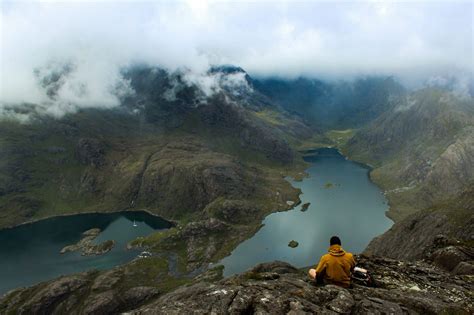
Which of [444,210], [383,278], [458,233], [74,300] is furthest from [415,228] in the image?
[74,300]

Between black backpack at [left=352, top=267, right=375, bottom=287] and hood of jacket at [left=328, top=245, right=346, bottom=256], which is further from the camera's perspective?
black backpack at [left=352, top=267, right=375, bottom=287]

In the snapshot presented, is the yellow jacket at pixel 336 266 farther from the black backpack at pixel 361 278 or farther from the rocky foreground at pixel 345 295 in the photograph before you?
→ the black backpack at pixel 361 278

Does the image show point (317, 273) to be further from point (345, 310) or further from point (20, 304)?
point (20, 304)

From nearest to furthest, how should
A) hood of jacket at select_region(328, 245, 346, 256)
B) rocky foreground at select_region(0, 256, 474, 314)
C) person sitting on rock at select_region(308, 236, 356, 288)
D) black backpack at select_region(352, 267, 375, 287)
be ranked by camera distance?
hood of jacket at select_region(328, 245, 346, 256)
person sitting on rock at select_region(308, 236, 356, 288)
rocky foreground at select_region(0, 256, 474, 314)
black backpack at select_region(352, 267, 375, 287)

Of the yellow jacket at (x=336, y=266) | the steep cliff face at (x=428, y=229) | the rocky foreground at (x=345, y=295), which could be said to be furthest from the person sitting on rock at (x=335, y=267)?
the steep cliff face at (x=428, y=229)

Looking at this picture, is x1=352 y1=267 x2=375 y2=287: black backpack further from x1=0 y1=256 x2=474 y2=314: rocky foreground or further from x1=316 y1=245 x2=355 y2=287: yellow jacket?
x1=316 y1=245 x2=355 y2=287: yellow jacket

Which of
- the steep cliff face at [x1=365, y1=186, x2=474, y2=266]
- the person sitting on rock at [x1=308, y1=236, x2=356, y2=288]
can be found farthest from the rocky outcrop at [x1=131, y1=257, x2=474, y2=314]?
the steep cliff face at [x1=365, y1=186, x2=474, y2=266]

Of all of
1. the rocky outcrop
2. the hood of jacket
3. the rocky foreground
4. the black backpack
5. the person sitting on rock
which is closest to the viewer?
the hood of jacket

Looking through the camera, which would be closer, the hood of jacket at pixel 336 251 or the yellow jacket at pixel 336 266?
the hood of jacket at pixel 336 251

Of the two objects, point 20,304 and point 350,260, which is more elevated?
point 350,260
